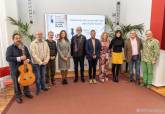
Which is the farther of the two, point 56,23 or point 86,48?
point 56,23

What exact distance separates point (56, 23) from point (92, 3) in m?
1.22

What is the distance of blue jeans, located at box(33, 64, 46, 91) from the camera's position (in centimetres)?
438

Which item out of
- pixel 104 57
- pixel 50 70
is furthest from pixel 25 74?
pixel 104 57

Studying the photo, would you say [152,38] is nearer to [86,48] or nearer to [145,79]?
[145,79]

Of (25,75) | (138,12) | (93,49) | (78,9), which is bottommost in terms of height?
(25,75)

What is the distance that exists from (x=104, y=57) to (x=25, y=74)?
2130 millimetres

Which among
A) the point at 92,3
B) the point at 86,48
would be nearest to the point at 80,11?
the point at 92,3

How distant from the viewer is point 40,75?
4539mm

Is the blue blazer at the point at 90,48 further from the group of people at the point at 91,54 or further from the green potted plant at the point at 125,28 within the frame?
the green potted plant at the point at 125,28

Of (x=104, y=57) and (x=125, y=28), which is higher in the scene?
(x=125, y=28)

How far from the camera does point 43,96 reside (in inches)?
172

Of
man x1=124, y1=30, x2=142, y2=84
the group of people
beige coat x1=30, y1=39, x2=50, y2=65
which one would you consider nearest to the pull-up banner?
the group of people

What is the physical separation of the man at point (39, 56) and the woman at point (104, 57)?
1.43m

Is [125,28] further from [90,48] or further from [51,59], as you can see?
[51,59]
